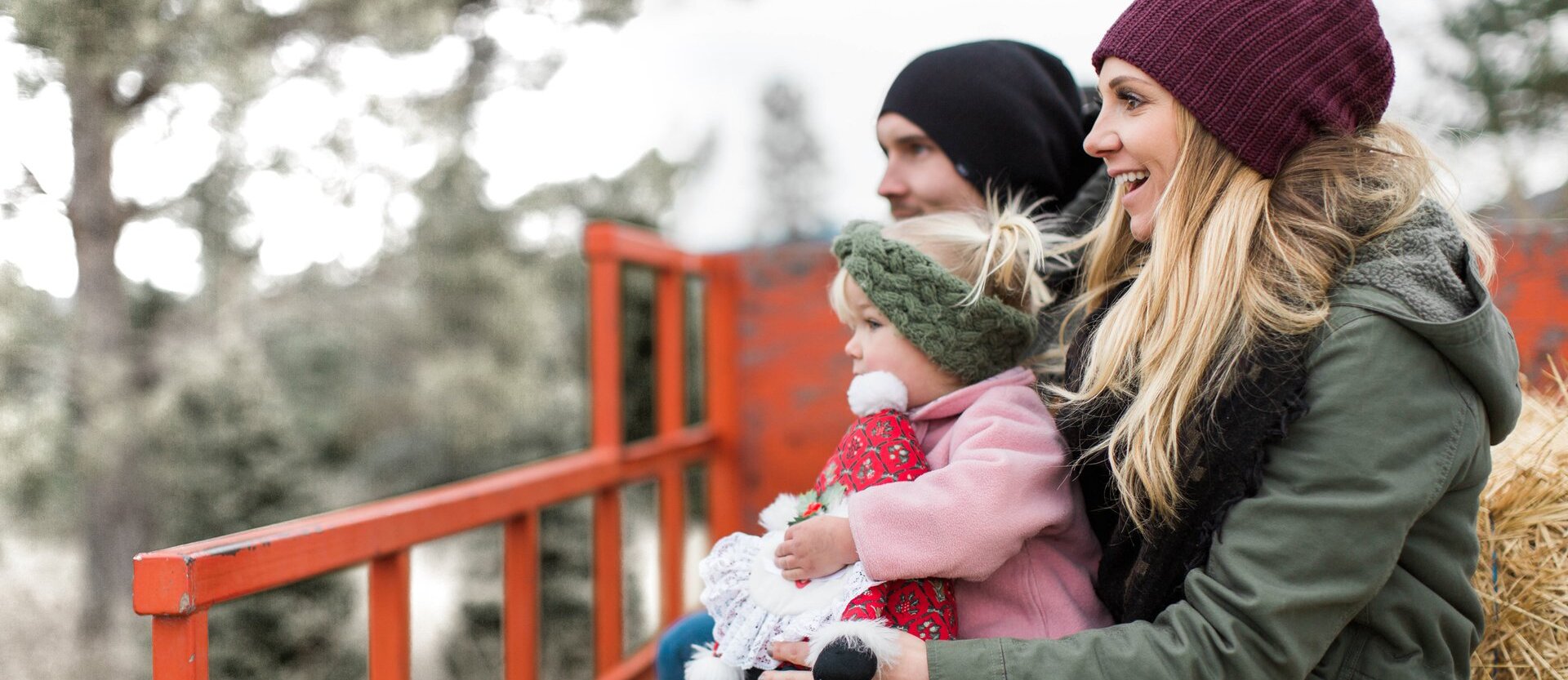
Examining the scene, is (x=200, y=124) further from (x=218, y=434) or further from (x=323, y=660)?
(x=323, y=660)

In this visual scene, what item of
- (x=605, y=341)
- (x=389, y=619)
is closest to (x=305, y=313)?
(x=605, y=341)

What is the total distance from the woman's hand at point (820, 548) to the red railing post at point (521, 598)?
2.92 ft

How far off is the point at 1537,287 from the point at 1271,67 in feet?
6.38

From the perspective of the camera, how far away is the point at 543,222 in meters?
5.46

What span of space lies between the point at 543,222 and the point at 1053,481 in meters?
4.57

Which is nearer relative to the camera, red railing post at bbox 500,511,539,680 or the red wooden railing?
the red wooden railing

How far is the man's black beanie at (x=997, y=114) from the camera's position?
1730 millimetres

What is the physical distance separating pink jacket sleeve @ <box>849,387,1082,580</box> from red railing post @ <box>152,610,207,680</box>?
728 mm

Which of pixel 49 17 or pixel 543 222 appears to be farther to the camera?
pixel 543 222

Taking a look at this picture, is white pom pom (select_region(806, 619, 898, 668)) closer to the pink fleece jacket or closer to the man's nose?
the pink fleece jacket

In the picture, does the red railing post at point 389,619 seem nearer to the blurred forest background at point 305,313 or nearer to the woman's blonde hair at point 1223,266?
the blurred forest background at point 305,313

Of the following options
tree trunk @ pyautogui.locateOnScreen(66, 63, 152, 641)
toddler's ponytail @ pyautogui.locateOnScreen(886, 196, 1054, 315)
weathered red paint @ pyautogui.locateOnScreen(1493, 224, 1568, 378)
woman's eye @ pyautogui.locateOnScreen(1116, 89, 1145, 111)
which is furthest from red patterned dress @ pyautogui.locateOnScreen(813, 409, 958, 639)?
weathered red paint @ pyautogui.locateOnScreen(1493, 224, 1568, 378)

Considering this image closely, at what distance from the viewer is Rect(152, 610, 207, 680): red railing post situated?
107 cm

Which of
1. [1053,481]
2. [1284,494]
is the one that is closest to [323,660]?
[1053,481]
